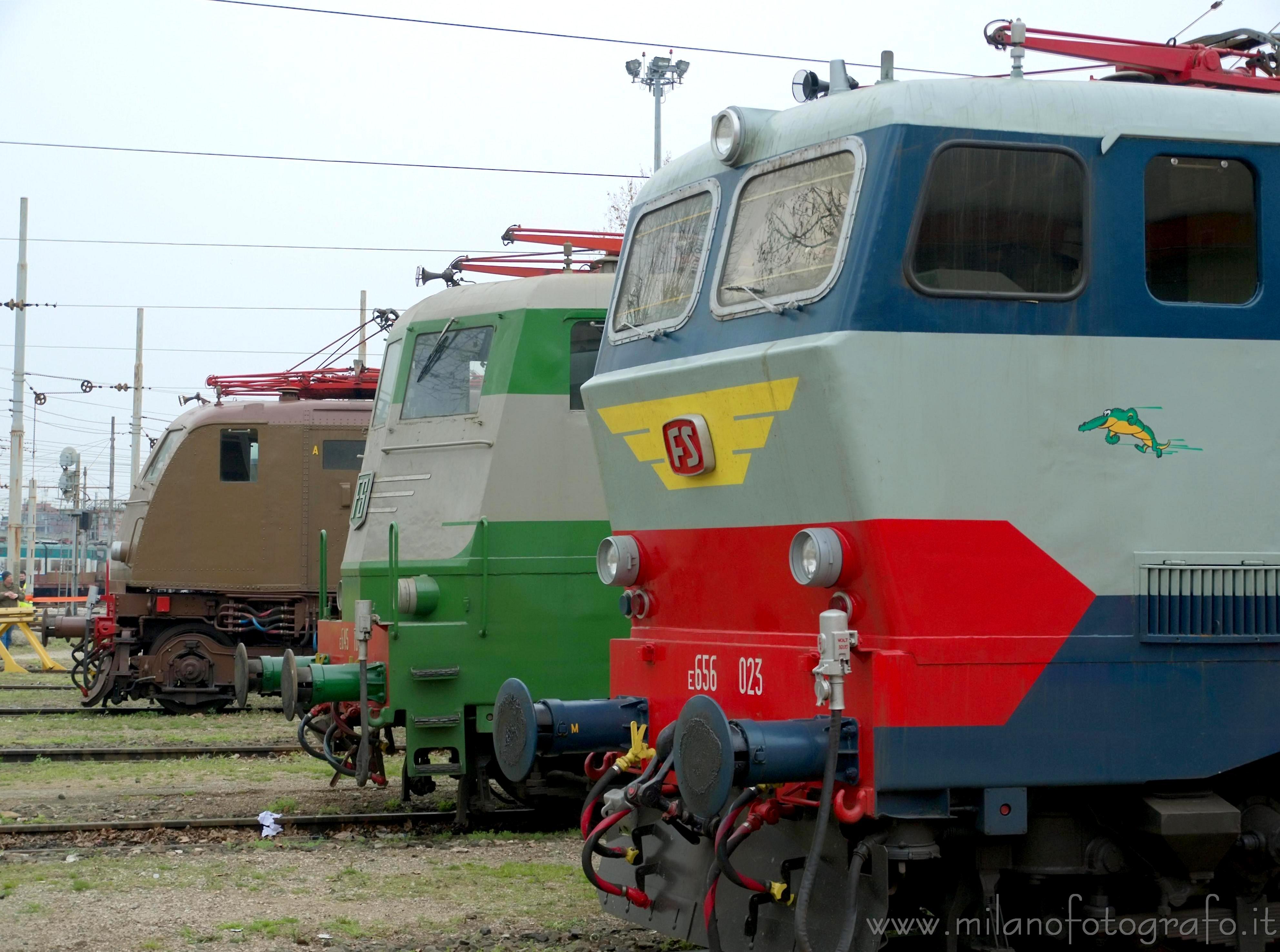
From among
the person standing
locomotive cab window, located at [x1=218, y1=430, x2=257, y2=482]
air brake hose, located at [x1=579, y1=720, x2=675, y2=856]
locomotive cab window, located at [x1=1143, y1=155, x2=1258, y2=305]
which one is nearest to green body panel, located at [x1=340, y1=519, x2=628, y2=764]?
air brake hose, located at [x1=579, y1=720, x2=675, y2=856]

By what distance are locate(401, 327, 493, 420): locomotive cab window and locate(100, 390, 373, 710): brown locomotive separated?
7703 mm

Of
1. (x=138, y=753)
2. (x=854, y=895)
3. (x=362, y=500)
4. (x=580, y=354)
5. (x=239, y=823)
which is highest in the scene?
(x=580, y=354)

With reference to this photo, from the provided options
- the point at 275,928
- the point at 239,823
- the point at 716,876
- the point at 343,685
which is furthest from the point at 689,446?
the point at 239,823

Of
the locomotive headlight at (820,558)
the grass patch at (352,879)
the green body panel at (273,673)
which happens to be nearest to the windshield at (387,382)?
the green body panel at (273,673)

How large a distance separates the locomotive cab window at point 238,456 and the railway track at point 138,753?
411 cm

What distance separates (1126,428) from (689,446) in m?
1.69

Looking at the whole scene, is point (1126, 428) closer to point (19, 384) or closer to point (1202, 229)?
point (1202, 229)

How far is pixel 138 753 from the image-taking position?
13586mm

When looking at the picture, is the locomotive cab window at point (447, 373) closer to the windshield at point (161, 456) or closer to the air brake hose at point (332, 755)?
the air brake hose at point (332, 755)

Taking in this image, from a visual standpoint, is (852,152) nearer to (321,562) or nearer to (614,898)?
(614,898)

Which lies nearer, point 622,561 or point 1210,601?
point 1210,601

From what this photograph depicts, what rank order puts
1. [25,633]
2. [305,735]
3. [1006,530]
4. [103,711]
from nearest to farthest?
1. [1006,530]
2. [305,735]
3. [103,711]
4. [25,633]

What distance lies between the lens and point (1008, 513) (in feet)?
15.9

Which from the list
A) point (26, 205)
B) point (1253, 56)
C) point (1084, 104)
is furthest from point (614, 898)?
point (26, 205)
